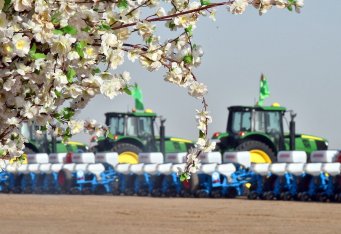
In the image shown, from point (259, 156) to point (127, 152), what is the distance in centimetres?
550

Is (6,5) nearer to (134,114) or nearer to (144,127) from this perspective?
(134,114)

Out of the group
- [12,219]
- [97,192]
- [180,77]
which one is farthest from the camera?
[97,192]

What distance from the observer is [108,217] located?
20.6m

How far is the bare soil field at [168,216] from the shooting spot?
17.1 m

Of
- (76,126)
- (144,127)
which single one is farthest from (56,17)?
(144,127)

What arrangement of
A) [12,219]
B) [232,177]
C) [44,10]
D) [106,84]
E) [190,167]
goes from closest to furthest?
[44,10] → [106,84] → [190,167] → [12,219] → [232,177]

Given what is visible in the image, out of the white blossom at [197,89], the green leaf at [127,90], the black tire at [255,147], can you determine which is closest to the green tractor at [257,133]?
the black tire at [255,147]

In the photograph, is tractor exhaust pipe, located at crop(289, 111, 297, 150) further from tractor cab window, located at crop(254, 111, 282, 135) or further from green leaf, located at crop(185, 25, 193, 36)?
green leaf, located at crop(185, 25, 193, 36)

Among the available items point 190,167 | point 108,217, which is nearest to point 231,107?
point 108,217

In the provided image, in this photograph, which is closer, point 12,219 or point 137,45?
point 137,45

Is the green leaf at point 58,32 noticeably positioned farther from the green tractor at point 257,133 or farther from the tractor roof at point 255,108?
the tractor roof at point 255,108

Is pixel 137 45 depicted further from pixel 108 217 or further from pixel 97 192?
pixel 97 192

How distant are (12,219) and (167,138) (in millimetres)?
15803

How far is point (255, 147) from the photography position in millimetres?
29469
